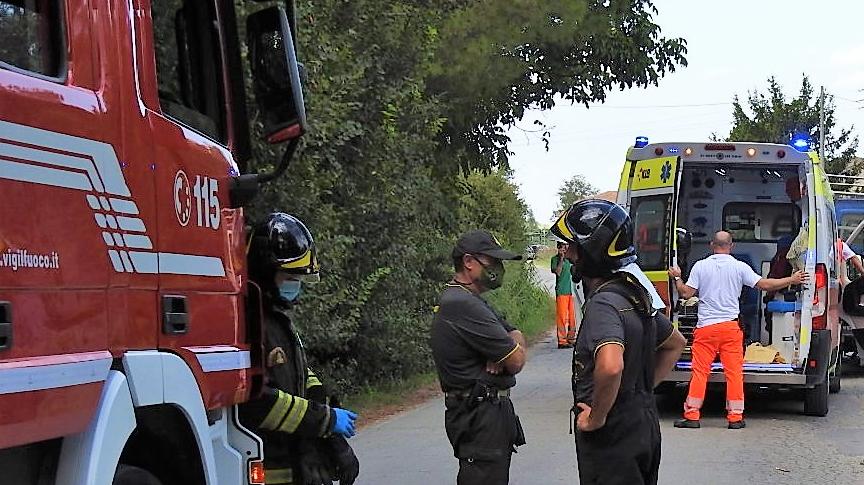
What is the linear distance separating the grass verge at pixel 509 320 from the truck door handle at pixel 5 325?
847cm

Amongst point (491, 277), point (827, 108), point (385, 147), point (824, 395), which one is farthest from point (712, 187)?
point (827, 108)

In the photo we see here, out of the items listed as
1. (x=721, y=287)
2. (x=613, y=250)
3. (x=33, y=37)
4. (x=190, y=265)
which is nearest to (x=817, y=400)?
(x=721, y=287)

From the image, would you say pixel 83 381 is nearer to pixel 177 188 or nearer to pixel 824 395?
pixel 177 188

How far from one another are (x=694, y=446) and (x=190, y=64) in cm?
638

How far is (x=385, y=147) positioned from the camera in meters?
12.0

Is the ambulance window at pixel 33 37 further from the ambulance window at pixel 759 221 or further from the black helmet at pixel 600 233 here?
the ambulance window at pixel 759 221

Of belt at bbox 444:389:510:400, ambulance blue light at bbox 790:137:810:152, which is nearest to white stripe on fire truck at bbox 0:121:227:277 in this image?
belt at bbox 444:389:510:400

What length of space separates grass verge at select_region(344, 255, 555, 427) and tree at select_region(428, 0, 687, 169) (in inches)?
125

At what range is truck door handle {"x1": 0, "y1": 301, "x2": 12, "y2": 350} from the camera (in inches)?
→ 99.5

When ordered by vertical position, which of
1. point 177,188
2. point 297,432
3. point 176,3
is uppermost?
point 176,3

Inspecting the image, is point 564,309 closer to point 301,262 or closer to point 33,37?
point 301,262

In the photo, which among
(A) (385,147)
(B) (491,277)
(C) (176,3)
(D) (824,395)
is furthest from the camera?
(A) (385,147)

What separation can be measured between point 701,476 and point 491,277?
338 cm

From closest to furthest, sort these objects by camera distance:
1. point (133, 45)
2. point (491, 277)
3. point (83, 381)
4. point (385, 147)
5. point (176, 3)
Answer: point (83, 381)
point (133, 45)
point (176, 3)
point (491, 277)
point (385, 147)
